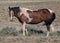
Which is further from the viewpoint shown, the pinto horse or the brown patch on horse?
the brown patch on horse

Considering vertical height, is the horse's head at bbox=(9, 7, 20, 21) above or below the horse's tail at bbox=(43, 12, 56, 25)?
above

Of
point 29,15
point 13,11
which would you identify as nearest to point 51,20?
point 29,15

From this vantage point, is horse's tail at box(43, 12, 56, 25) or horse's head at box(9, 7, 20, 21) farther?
horse's tail at box(43, 12, 56, 25)

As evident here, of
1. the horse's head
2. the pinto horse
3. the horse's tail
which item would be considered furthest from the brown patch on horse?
the horse's head

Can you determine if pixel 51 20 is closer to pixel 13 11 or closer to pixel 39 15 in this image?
pixel 39 15

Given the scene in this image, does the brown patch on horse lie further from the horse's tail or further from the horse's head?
the horse's head

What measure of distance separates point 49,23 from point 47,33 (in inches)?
21.4

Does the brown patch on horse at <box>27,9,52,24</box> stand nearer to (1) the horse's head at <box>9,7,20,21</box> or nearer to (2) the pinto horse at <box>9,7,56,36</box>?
(2) the pinto horse at <box>9,7,56,36</box>

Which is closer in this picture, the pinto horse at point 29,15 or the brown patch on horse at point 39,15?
the pinto horse at point 29,15

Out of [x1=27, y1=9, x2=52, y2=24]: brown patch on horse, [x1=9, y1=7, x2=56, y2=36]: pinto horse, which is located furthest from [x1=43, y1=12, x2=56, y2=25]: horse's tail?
[x1=27, y1=9, x2=52, y2=24]: brown patch on horse

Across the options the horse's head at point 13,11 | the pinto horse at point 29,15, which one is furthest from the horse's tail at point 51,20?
the horse's head at point 13,11

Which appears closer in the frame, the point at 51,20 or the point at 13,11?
the point at 13,11

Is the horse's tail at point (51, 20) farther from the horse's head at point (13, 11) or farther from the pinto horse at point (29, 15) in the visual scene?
the horse's head at point (13, 11)

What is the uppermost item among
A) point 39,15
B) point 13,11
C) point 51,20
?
point 13,11
